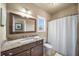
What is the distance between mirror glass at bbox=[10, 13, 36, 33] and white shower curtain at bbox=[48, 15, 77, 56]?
0.78ft

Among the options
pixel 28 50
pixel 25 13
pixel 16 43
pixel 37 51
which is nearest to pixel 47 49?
pixel 37 51

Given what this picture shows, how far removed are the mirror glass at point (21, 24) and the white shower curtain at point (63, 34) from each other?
0.24 metres

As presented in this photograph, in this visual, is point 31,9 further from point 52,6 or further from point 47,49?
point 47,49

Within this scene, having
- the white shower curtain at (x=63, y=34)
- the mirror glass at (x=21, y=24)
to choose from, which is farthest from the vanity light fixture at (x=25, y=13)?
the white shower curtain at (x=63, y=34)

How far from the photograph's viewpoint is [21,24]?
1372mm

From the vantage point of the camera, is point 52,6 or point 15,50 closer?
point 15,50

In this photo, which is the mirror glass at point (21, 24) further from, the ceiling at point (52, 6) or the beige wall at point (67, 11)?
the beige wall at point (67, 11)

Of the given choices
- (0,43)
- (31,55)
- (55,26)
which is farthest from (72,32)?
(0,43)

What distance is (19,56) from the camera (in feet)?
4.46

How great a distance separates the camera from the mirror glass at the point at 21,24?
1326 millimetres

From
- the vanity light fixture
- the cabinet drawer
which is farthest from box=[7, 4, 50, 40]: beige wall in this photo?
the cabinet drawer

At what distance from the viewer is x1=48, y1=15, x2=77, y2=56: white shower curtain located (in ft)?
4.56

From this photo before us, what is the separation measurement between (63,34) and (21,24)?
584 millimetres

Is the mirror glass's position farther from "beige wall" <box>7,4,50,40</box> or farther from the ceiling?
the ceiling
